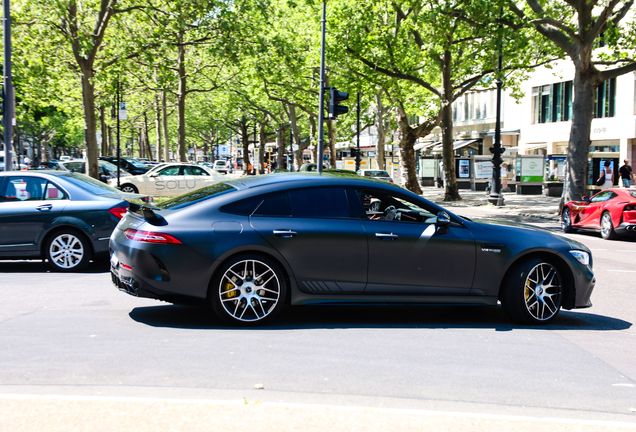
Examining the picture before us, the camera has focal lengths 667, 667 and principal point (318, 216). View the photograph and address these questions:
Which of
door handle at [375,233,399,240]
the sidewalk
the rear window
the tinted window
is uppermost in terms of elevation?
the rear window

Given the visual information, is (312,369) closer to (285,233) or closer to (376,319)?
(285,233)

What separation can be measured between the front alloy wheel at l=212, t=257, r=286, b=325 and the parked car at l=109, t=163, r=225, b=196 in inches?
917

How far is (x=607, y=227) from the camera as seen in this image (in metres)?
16.5

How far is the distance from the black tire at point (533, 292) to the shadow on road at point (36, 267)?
6.08 m

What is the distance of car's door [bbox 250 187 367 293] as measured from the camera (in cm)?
618

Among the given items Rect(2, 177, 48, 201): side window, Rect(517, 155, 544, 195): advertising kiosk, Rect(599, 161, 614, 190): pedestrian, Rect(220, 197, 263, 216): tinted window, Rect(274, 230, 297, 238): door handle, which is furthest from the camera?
Rect(517, 155, 544, 195): advertising kiosk

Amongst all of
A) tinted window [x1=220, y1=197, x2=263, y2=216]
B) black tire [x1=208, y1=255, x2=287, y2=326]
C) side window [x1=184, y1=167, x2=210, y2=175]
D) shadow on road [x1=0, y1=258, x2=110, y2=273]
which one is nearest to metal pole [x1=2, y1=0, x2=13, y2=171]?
shadow on road [x1=0, y1=258, x2=110, y2=273]

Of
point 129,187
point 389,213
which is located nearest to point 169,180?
point 129,187

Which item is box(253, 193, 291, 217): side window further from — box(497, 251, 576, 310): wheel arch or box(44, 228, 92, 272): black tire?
box(44, 228, 92, 272): black tire

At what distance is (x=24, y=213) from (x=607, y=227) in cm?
1336

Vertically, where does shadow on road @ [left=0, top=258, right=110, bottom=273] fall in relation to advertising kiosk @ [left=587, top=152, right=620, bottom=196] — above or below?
below

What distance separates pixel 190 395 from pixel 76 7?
22120 millimetres

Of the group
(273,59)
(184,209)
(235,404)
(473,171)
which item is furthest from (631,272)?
(473,171)

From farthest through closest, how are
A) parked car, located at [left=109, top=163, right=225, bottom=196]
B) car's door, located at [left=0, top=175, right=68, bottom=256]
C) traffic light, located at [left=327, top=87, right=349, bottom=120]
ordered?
parked car, located at [left=109, top=163, right=225, bottom=196] → traffic light, located at [left=327, top=87, right=349, bottom=120] → car's door, located at [left=0, top=175, right=68, bottom=256]
